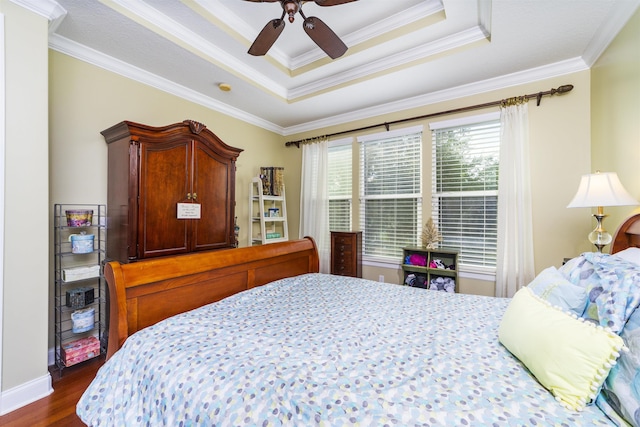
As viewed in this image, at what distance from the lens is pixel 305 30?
175 cm

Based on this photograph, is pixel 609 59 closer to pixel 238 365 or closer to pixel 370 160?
pixel 370 160

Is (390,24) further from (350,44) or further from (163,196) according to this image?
(163,196)

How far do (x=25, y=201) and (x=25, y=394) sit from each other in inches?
49.7

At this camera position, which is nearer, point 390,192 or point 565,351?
point 565,351

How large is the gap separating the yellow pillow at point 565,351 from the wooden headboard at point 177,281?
5.31 feet

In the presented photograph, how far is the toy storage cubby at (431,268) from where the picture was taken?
9.53 ft

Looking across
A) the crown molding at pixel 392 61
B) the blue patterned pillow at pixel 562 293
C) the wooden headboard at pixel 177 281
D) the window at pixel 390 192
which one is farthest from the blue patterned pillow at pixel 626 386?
the window at pixel 390 192

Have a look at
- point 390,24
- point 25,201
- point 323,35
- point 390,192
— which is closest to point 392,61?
point 390,24

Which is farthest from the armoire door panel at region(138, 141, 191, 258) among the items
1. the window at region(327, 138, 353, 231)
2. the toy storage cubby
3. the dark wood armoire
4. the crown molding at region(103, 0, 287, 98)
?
the toy storage cubby

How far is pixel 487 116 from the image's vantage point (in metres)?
2.84

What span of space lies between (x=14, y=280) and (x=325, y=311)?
1996 millimetres

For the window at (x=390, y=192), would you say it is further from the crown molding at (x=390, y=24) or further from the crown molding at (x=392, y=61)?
the crown molding at (x=390, y=24)

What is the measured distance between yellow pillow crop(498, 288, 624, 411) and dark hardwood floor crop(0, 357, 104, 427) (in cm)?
241

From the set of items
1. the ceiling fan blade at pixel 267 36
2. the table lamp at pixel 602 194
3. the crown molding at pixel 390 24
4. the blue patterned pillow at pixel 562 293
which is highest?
the crown molding at pixel 390 24
